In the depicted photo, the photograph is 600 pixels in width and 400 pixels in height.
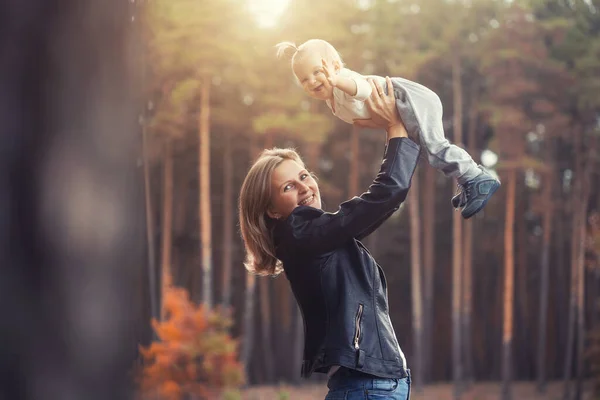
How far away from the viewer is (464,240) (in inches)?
623

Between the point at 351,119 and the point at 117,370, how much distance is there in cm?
85

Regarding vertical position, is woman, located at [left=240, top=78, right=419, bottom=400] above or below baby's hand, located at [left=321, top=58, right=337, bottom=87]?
below

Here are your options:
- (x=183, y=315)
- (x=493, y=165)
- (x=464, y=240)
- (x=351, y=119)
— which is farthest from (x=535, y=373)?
(x=351, y=119)

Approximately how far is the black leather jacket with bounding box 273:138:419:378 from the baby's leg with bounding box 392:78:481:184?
5 centimetres

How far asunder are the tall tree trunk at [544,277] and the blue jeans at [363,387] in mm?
13912

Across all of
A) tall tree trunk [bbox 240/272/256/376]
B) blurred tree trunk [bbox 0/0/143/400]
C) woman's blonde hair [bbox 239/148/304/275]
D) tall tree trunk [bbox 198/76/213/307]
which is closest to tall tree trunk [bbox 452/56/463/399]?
tall tree trunk [bbox 240/272/256/376]

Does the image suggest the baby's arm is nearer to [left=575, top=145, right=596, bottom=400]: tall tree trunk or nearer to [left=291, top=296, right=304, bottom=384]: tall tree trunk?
[left=291, top=296, right=304, bottom=384]: tall tree trunk

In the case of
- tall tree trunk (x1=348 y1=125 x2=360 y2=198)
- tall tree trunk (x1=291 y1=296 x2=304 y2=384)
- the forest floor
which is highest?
tall tree trunk (x1=348 y1=125 x2=360 y2=198)

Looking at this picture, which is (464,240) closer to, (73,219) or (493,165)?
(493,165)

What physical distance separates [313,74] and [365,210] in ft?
1.03

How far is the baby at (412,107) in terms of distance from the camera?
64.1 inches

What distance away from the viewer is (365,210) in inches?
60.9

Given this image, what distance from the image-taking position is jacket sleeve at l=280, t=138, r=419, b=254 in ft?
5.08

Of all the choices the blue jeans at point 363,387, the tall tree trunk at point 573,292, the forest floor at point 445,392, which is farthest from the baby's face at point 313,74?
the tall tree trunk at point 573,292
